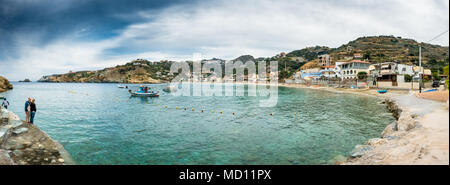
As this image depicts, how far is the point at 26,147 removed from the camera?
12.1 meters

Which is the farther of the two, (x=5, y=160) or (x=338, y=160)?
(x=338, y=160)

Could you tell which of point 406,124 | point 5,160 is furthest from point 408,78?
point 5,160

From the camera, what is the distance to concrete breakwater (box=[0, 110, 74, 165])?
10617 millimetres

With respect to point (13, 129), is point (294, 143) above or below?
below

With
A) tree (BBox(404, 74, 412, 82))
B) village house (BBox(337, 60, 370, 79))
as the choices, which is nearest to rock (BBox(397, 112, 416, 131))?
tree (BBox(404, 74, 412, 82))

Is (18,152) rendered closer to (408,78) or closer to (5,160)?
(5,160)

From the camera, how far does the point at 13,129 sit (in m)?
14.2

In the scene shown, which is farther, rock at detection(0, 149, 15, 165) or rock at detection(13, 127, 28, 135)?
rock at detection(13, 127, 28, 135)

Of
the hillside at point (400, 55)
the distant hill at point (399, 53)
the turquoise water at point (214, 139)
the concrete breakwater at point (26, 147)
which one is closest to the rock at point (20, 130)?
the concrete breakwater at point (26, 147)

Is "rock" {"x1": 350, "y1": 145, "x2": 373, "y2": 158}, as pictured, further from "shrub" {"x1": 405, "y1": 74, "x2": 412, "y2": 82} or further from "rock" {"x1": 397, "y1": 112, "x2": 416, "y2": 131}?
"shrub" {"x1": 405, "y1": 74, "x2": 412, "y2": 82}

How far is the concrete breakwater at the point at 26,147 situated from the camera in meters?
10.6
